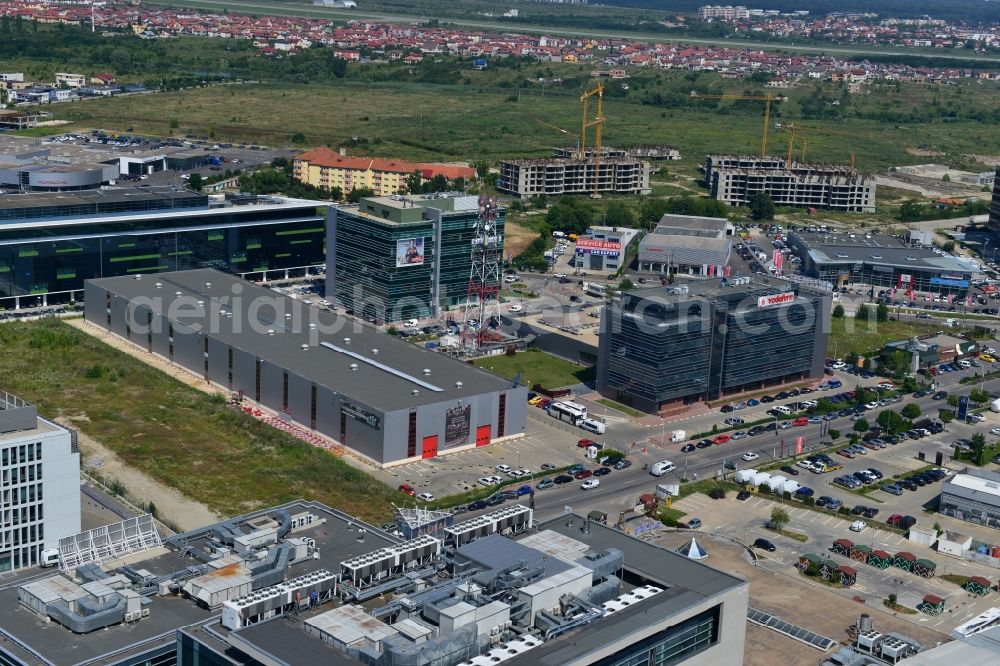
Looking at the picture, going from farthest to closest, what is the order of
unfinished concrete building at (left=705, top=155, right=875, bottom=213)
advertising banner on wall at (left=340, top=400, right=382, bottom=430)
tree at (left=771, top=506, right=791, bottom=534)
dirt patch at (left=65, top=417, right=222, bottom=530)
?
unfinished concrete building at (left=705, top=155, right=875, bottom=213) < advertising banner on wall at (left=340, top=400, right=382, bottom=430) < tree at (left=771, top=506, right=791, bottom=534) < dirt patch at (left=65, top=417, right=222, bottom=530)

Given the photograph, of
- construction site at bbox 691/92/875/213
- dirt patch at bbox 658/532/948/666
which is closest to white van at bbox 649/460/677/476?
dirt patch at bbox 658/532/948/666

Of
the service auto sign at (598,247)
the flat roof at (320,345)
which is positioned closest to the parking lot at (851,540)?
the flat roof at (320,345)

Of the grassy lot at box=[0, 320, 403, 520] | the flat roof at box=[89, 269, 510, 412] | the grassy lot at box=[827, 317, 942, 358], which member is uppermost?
the flat roof at box=[89, 269, 510, 412]

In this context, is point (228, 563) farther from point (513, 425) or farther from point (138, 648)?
point (513, 425)

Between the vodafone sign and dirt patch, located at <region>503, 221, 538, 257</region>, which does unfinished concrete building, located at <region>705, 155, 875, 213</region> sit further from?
the vodafone sign

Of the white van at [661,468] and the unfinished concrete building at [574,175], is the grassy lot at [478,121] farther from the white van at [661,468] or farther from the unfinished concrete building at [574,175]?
the white van at [661,468]

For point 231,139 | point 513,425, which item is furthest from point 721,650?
point 231,139

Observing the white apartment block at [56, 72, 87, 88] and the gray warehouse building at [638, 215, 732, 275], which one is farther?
the white apartment block at [56, 72, 87, 88]
